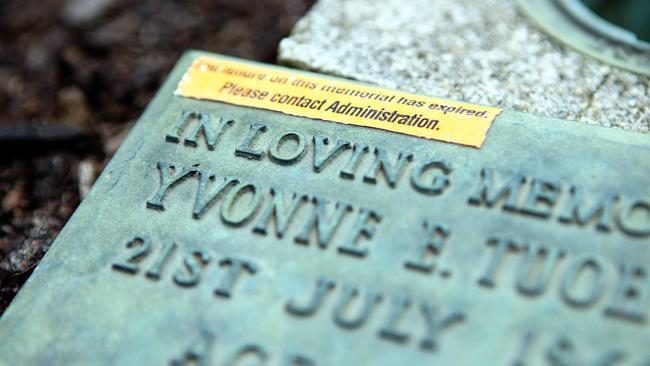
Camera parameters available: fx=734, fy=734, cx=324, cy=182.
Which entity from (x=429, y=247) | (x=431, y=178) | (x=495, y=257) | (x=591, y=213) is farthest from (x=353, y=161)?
(x=591, y=213)

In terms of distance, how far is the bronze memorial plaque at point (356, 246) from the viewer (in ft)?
4.36

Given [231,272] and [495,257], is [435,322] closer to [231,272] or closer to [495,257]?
[495,257]

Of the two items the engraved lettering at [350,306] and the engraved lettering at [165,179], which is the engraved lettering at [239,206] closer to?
the engraved lettering at [165,179]

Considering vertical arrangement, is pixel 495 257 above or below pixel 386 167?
below

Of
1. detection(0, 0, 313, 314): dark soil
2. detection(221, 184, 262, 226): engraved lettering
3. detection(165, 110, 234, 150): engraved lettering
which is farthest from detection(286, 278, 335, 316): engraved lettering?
detection(0, 0, 313, 314): dark soil

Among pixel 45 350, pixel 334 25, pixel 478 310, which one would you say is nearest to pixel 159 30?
pixel 334 25

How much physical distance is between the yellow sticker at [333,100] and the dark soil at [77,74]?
56 cm

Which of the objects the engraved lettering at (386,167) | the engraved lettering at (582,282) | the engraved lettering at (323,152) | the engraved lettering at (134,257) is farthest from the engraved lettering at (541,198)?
the engraved lettering at (134,257)

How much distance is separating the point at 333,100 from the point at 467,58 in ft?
1.43

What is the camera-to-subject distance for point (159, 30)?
9.18 feet

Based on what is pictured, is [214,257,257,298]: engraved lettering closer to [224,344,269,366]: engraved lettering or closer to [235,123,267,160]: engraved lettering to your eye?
[224,344,269,366]: engraved lettering

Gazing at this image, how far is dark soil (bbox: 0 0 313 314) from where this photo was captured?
6.97 feet

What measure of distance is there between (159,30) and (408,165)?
1.56 metres

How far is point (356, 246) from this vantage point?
4.78ft
